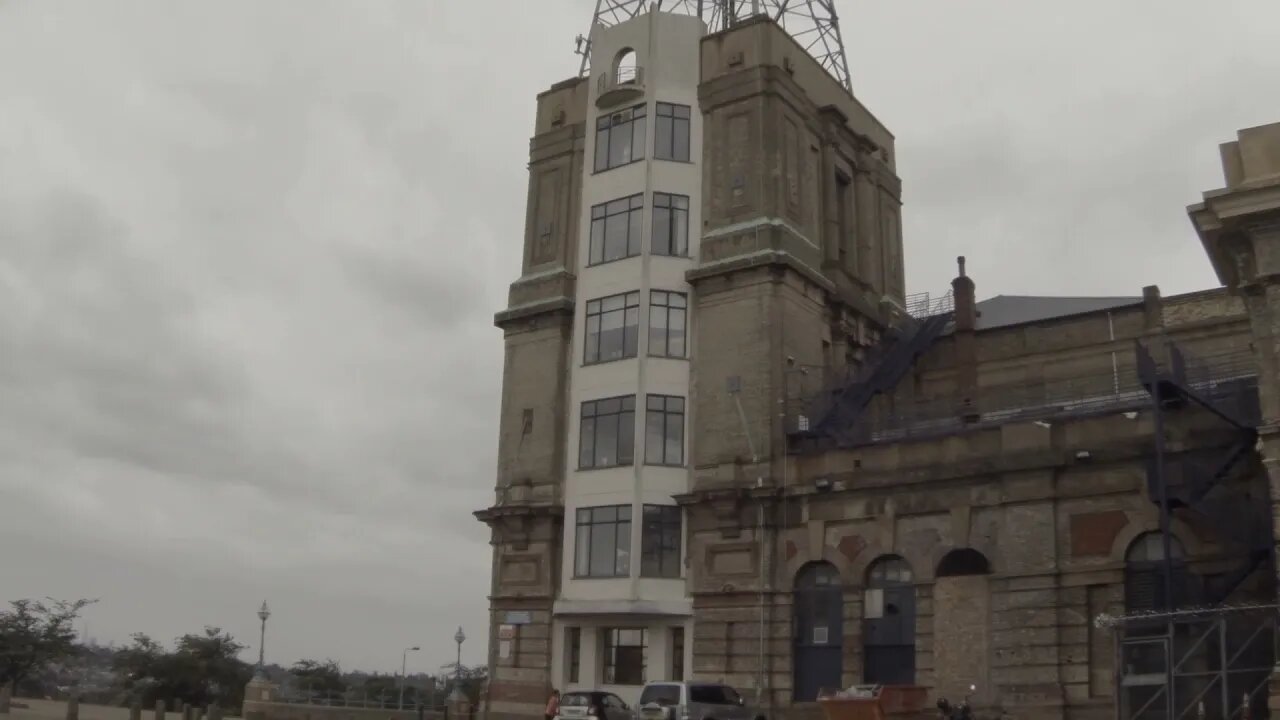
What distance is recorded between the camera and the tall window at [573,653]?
4041 centimetres

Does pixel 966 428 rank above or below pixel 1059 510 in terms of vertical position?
above

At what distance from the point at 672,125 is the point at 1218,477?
74.0 ft

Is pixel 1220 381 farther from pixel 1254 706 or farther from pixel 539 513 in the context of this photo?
pixel 539 513

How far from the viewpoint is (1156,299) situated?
137 ft

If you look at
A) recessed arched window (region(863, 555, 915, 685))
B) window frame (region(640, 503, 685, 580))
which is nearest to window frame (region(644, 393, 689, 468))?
window frame (region(640, 503, 685, 580))

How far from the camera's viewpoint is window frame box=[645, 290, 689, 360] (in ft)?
135

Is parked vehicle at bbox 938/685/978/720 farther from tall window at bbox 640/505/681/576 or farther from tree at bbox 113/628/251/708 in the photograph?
tree at bbox 113/628/251/708

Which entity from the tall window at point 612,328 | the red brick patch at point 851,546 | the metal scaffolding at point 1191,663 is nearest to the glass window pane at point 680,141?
the tall window at point 612,328

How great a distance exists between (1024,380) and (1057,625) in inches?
547

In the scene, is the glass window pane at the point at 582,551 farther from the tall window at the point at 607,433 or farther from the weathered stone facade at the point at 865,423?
the tall window at the point at 607,433

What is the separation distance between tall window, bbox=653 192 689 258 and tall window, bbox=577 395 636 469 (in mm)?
5542

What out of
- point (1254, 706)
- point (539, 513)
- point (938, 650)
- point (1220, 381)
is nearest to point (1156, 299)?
point (1220, 381)

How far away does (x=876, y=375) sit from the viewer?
4150 cm

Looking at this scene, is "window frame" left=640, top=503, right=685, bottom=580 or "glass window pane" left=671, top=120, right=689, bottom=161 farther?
"glass window pane" left=671, top=120, right=689, bottom=161
